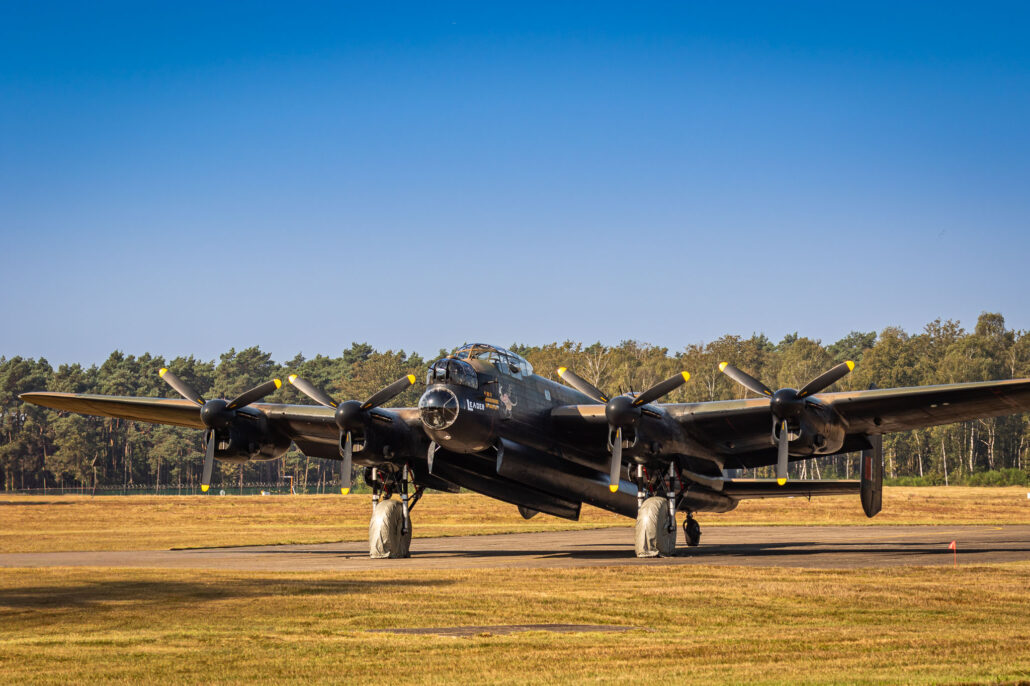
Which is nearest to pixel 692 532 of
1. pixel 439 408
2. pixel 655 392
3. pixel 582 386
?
pixel 582 386

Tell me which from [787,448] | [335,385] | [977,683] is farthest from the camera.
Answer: [335,385]

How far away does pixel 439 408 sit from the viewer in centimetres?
2783

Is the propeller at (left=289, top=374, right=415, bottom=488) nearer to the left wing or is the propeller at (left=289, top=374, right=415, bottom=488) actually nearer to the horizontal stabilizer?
the left wing

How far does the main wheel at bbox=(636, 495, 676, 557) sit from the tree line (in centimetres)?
9032

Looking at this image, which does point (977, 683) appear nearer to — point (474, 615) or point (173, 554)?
point (474, 615)

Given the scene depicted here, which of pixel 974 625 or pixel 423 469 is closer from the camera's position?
pixel 974 625

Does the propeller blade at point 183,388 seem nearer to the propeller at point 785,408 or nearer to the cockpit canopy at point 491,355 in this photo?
the cockpit canopy at point 491,355

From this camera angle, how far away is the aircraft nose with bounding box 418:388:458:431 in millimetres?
27844

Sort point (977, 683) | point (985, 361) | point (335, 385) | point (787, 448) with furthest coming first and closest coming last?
1. point (335, 385)
2. point (985, 361)
3. point (787, 448)
4. point (977, 683)

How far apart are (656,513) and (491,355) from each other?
279 inches

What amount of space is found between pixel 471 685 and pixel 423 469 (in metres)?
21.9

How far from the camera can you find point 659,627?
15812mm

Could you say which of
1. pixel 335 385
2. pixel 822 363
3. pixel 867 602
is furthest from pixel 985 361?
pixel 867 602

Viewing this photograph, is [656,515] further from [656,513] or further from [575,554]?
[575,554]
